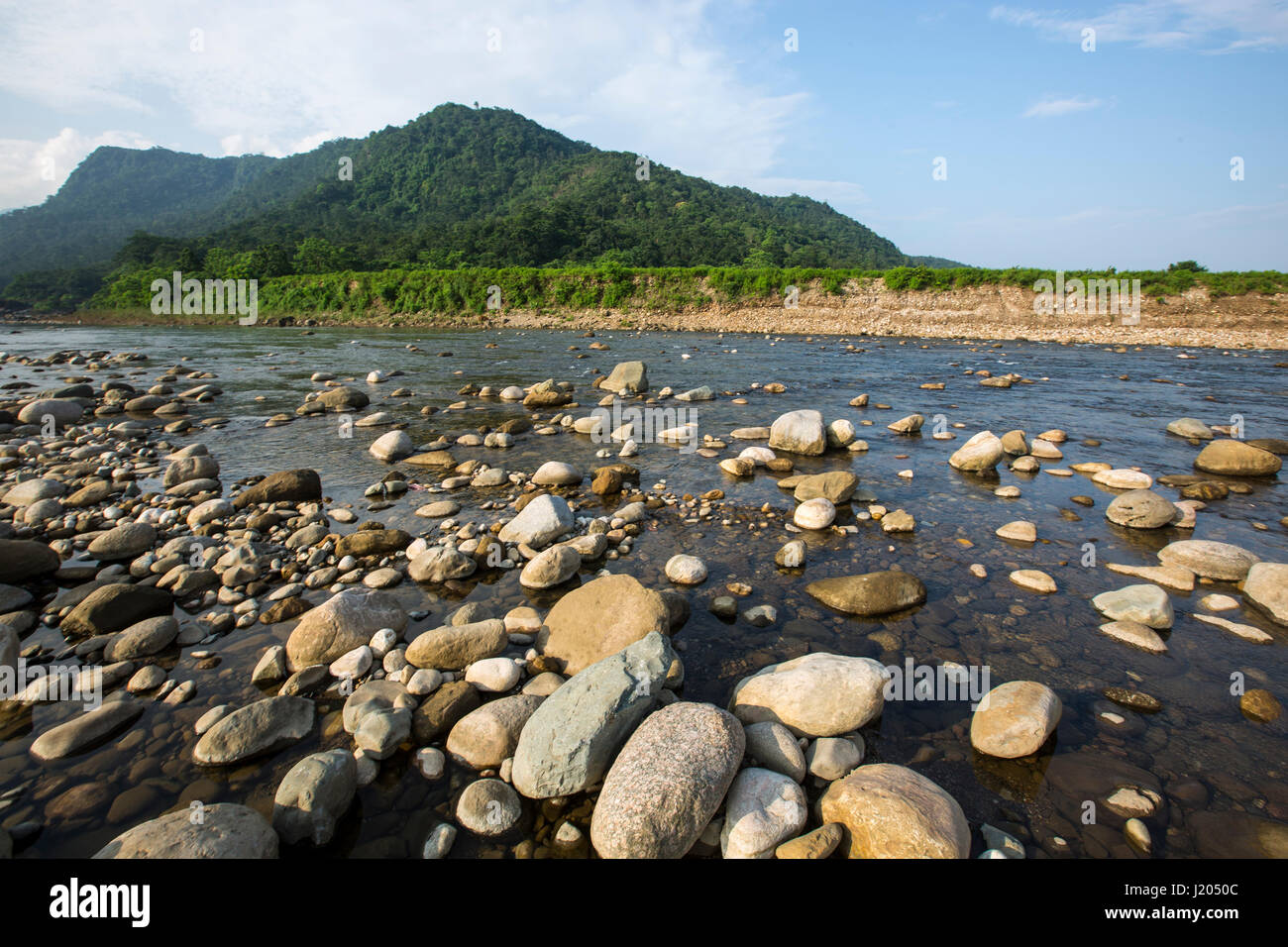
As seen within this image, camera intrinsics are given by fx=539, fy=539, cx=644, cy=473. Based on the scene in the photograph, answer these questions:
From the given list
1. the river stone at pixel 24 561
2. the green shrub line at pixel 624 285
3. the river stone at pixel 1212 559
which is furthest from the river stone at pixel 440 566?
the green shrub line at pixel 624 285

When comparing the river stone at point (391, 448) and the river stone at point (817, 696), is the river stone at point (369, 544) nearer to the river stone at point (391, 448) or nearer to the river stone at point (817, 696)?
the river stone at point (391, 448)

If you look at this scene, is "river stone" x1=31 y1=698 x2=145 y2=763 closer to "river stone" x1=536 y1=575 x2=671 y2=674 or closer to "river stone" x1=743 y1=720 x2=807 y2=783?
"river stone" x1=536 y1=575 x2=671 y2=674

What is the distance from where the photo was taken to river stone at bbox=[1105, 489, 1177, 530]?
284 inches

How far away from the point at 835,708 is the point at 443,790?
2681 mm

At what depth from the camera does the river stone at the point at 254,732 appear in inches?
142

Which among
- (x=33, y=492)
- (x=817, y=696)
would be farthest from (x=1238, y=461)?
(x=33, y=492)

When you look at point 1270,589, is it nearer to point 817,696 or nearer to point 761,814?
point 817,696

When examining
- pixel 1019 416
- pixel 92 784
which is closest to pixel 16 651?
pixel 92 784

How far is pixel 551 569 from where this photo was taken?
594 centimetres

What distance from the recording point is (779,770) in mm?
3461

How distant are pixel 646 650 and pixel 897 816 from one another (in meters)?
1.82

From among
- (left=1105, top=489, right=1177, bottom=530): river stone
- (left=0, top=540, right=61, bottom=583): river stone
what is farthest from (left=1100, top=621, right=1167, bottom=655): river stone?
(left=0, top=540, right=61, bottom=583): river stone

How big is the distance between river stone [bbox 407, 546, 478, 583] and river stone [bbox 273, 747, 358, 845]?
270cm
